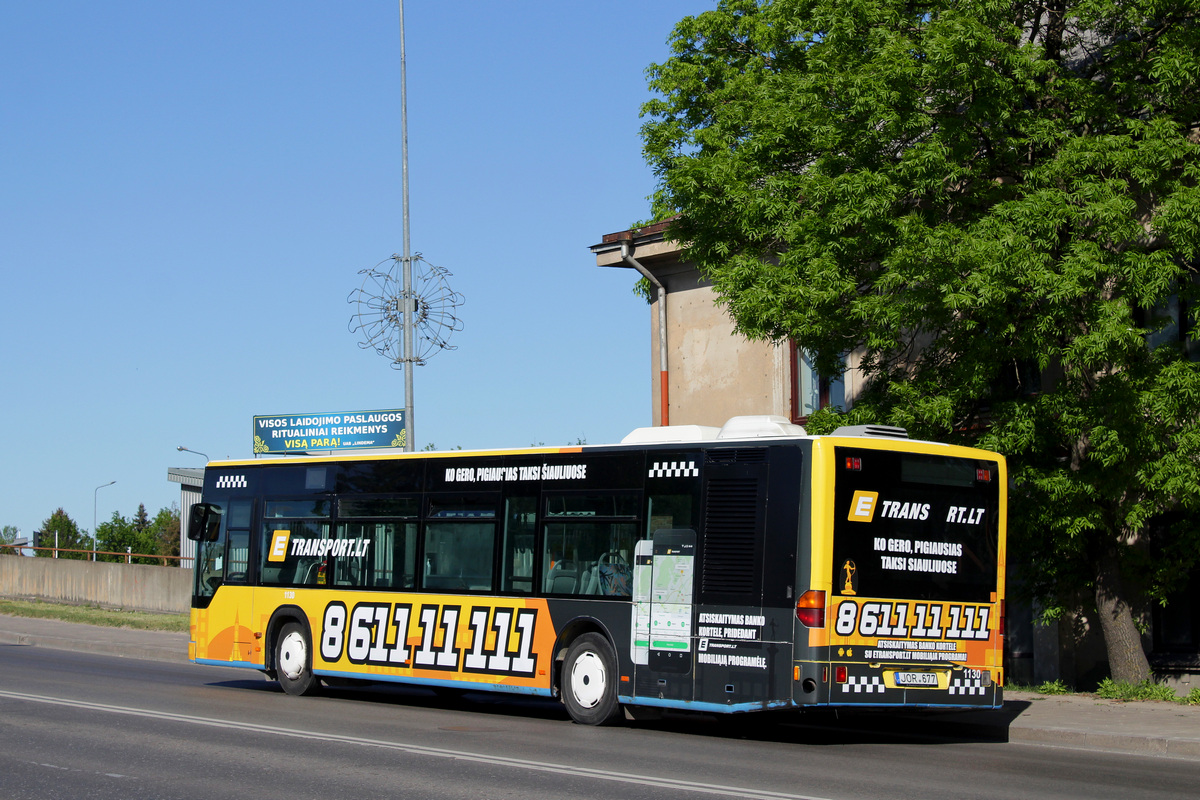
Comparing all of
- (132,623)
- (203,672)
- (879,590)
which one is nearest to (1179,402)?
(879,590)

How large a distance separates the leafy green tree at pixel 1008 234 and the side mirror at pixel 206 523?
7.42 metres

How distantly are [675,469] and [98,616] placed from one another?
25429 millimetres

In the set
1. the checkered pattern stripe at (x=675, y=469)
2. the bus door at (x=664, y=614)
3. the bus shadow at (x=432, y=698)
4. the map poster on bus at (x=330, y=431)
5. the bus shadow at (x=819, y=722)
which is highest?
the map poster on bus at (x=330, y=431)

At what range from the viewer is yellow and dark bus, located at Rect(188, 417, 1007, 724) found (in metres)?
11.9

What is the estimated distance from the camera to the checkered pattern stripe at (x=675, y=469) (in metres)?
12.9

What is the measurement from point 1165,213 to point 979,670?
522cm

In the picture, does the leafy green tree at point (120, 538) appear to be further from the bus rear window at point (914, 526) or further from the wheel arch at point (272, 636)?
the bus rear window at point (914, 526)

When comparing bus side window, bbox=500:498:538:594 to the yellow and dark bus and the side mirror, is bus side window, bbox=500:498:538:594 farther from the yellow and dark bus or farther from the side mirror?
the side mirror

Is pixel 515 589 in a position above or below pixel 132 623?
above

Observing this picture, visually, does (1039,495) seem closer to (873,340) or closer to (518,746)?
(873,340)

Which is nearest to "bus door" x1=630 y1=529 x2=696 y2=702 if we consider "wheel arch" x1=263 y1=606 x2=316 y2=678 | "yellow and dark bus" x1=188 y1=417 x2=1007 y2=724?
"yellow and dark bus" x1=188 y1=417 x2=1007 y2=724

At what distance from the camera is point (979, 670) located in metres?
12.7

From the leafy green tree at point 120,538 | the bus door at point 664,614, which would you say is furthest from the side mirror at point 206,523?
the leafy green tree at point 120,538

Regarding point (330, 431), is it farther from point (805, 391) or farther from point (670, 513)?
point (670, 513)
